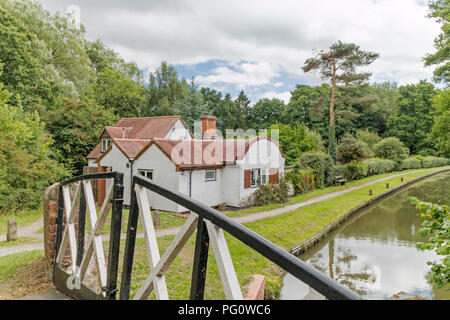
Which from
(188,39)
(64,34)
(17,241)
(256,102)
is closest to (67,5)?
(64,34)

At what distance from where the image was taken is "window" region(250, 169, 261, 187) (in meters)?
17.6

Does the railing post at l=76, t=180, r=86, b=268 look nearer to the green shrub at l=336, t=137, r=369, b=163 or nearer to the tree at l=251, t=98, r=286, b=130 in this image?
the green shrub at l=336, t=137, r=369, b=163

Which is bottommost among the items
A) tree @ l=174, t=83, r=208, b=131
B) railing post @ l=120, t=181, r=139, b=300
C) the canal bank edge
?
the canal bank edge

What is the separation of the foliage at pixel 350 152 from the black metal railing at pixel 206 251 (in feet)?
98.4

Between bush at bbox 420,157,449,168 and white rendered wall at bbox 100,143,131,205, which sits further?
bush at bbox 420,157,449,168

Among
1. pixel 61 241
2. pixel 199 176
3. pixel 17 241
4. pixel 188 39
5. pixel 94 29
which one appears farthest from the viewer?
pixel 188 39

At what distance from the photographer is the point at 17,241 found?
9961 mm

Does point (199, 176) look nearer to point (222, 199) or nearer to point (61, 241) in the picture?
point (222, 199)

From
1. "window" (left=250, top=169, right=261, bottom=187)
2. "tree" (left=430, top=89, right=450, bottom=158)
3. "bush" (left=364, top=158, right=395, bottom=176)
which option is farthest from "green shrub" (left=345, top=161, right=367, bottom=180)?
"window" (left=250, top=169, right=261, bottom=187)

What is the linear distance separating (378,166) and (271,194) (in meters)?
23.4

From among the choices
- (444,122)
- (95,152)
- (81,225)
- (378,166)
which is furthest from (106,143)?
(378,166)

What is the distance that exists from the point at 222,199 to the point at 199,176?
2376mm

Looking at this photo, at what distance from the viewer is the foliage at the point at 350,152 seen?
95.3ft

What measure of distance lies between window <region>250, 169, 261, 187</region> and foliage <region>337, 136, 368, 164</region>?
596 inches
